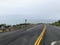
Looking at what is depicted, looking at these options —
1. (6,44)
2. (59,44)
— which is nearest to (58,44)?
(59,44)

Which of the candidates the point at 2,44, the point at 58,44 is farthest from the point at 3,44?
the point at 58,44

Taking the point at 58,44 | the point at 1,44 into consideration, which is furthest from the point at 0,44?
the point at 58,44

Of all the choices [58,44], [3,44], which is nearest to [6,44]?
[3,44]

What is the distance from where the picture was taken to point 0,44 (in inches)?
746

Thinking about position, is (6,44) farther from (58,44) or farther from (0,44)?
(58,44)

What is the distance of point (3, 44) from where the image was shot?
19000mm

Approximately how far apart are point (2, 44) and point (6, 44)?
1.15 ft

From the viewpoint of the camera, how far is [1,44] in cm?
1895

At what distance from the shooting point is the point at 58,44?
19188 millimetres

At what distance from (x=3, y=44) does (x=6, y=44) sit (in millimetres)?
268

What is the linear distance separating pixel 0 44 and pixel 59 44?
188 inches

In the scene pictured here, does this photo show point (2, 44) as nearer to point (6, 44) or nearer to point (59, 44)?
point (6, 44)

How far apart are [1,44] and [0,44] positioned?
0.26ft

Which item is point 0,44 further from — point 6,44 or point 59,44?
point 59,44
